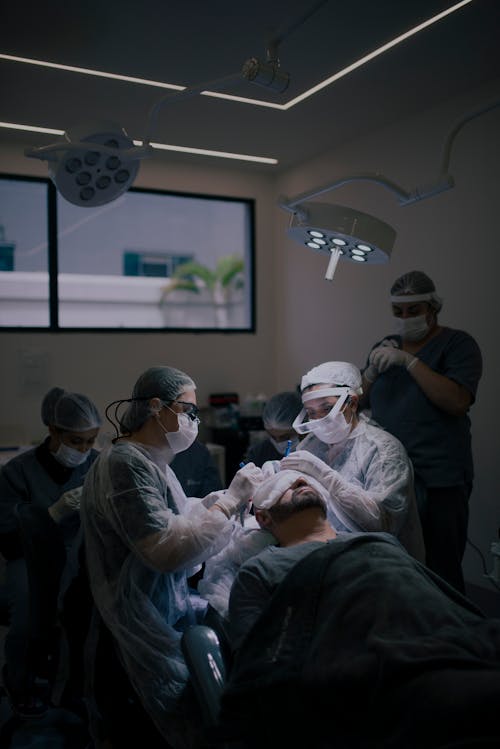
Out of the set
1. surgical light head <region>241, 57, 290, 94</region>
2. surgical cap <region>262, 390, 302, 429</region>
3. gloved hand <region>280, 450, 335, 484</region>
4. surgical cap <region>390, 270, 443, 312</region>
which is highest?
surgical light head <region>241, 57, 290, 94</region>

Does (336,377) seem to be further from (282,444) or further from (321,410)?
(282,444)

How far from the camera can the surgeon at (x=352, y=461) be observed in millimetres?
1979

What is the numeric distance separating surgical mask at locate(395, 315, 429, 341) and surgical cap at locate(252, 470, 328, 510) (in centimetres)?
89

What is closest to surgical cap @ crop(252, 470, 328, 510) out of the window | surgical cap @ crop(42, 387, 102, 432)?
surgical cap @ crop(42, 387, 102, 432)

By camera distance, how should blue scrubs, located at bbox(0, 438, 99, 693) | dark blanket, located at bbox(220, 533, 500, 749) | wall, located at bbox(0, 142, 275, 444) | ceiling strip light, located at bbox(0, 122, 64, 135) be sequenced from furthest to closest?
wall, located at bbox(0, 142, 275, 444) → ceiling strip light, located at bbox(0, 122, 64, 135) → blue scrubs, located at bbox(0, 438, 99, 693) → dark blanket, located at bbox(220, 533, 500, 749)

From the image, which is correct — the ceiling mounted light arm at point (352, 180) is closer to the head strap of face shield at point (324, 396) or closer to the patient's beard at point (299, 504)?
the head strap of face shield at point (324, 396)

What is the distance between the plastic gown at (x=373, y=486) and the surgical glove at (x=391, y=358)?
258mm

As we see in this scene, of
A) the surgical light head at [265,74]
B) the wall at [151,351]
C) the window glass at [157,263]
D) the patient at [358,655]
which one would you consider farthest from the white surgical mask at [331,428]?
the window glass at [157,263]

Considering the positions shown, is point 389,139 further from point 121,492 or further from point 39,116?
point 121,492

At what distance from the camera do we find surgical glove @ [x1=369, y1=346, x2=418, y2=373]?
96.0 inches

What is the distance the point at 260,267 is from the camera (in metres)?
4.77

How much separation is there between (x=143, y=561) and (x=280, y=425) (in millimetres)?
1180

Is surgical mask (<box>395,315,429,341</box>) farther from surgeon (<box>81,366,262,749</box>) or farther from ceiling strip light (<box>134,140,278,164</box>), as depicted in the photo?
ceiling strip light (<box>134,140,278,164</box>)

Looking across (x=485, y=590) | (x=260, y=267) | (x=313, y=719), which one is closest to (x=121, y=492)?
(x=313, y=719)
